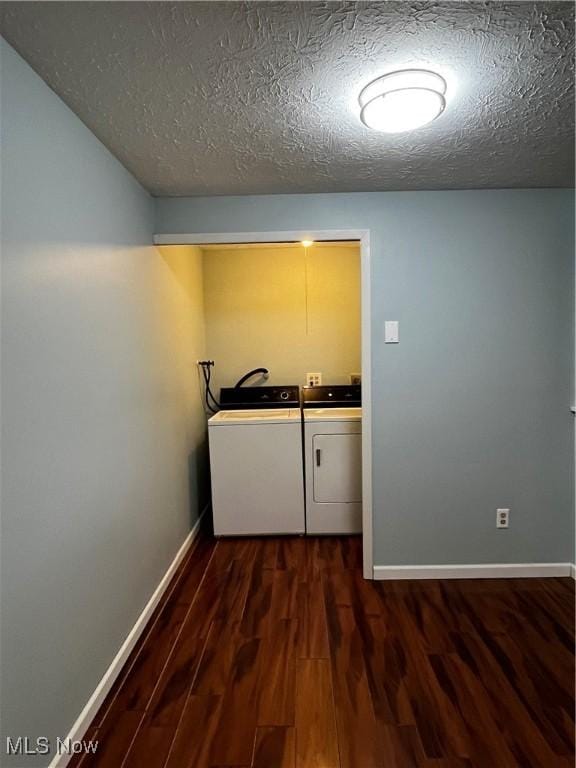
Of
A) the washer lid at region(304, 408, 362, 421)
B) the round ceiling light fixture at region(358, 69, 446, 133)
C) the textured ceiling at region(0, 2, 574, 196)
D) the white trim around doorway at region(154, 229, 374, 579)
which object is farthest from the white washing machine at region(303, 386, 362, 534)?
the round ceiling light fixture at region(358, 69, 446, 133)

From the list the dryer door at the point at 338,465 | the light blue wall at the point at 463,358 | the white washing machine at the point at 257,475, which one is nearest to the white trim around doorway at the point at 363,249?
the light blue wall at the point at 463,358

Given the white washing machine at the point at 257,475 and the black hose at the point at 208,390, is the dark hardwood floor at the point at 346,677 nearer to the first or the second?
the white washing machine at the point at 257,475

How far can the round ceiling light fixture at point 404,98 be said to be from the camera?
1.22 m

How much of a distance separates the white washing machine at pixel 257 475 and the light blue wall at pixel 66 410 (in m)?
0.81

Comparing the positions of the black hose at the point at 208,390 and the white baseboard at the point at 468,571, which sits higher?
the black hose at the point at 208,390

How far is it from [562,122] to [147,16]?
1493mm

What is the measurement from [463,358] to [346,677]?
5.54 ft

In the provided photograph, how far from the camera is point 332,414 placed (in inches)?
118

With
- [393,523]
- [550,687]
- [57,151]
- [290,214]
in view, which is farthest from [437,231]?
[550,687]

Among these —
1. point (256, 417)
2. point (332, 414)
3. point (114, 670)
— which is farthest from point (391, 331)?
point (114, 670)

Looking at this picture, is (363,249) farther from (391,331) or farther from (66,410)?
(66,410)

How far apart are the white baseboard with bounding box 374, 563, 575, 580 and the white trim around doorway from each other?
222 mm

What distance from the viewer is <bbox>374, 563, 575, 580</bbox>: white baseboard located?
2373mm

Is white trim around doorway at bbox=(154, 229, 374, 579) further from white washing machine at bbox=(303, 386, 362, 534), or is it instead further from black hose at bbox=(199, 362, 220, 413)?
black hose at bbox=(199, 362, 220, 413)
